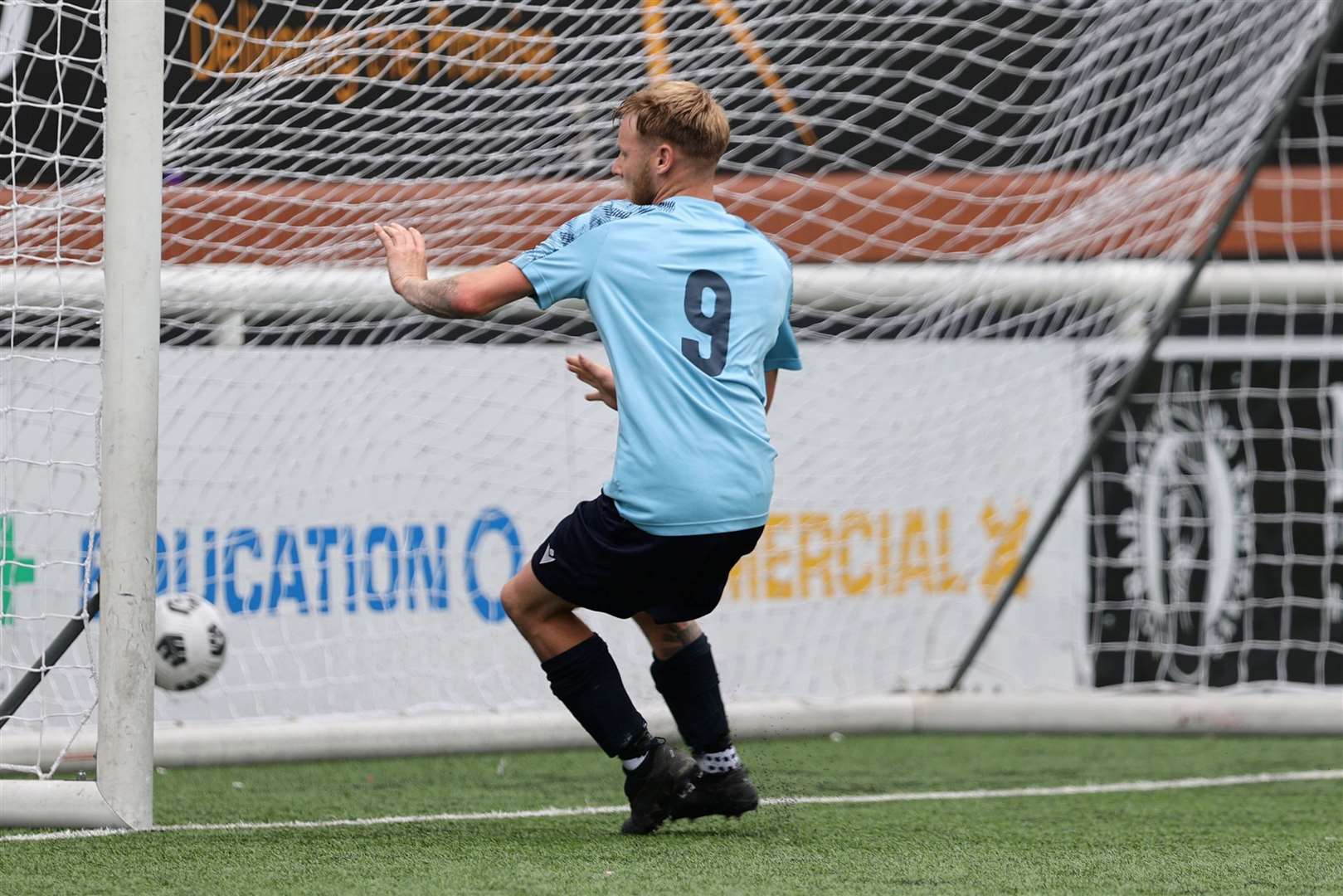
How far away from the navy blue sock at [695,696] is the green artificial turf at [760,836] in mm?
172

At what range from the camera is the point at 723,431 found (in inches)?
113

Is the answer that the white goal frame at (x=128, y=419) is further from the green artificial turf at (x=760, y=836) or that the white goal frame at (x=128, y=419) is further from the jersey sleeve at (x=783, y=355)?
the jersey sleeve at (x=783, y=355)

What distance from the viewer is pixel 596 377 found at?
3004 millimetres

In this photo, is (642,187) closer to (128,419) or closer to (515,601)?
(515,601)

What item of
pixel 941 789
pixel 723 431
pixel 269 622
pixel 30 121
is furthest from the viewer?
pixel 269 622

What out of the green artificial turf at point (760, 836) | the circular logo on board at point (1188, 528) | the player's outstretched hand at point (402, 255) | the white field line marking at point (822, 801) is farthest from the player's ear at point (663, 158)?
the circular logo on board at point (1188, 528)

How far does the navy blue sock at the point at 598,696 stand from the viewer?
2998mm

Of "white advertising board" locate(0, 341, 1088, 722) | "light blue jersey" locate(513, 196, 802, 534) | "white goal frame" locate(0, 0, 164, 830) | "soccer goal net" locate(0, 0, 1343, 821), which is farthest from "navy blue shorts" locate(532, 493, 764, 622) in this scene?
"white advertising board" locate(0, 341, 1088, 722)

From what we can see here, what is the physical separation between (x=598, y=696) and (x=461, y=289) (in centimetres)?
72

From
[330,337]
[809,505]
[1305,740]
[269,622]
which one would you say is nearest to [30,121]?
[330,337]

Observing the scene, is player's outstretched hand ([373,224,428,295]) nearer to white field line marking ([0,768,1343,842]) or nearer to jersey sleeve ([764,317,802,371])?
jersey sleeve ([764,317,802,371])

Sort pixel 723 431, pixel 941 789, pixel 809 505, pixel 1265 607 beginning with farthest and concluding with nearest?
1. pixel 1265 607
2. pixel 809 505
3. pixel 941 789
4. pixel 723 431

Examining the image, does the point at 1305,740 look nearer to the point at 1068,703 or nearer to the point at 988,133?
the point at 1068,703

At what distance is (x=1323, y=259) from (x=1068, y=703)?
6.36 ft
